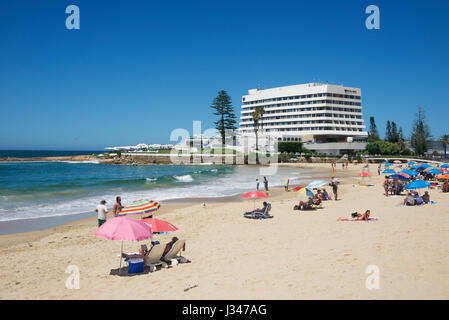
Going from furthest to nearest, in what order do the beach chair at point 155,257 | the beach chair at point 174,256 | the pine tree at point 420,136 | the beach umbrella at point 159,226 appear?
the pine tree at point 420,136 < the beach umbrella at point 159,226 < the beach chair at point 174,256 < the beach chair at point 155,257

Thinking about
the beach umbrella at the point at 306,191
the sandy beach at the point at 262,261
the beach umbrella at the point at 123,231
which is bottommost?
the sandy beach at the point at 262,261

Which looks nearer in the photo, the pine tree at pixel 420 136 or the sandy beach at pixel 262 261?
the sandy beach at pixel 262 261

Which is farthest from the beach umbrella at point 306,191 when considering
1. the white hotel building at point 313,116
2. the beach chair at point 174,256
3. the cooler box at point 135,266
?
the white hotel building at point 313,116

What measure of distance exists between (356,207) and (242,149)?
211 ft

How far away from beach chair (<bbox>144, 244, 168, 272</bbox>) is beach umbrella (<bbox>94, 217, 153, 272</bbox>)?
69 centimetres

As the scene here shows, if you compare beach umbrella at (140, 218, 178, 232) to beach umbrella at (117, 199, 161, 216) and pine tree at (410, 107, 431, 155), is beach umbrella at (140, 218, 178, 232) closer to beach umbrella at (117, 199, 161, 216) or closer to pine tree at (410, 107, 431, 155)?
beach umbrella at (117, 199, 161, 216)

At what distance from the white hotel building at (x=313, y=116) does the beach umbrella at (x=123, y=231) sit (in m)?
76.4

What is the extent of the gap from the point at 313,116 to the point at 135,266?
3484 inches

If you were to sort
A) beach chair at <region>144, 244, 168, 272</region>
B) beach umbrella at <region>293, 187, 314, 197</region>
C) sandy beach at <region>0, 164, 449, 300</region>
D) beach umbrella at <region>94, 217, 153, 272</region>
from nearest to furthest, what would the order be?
sandy beach at <region>0, 164, 449, 300</region> < beach umbrella at <region>94, 217, 153, 272</region> < beach chair at <region>144, 244, 168, 272</region> < beach umbrella at <region>293, 187, 314, 197</region>

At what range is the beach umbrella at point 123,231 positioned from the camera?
7.34 m

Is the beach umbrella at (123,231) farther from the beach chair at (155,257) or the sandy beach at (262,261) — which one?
the sandy beach at (262,261)

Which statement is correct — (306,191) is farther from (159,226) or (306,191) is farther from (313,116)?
(313,116)

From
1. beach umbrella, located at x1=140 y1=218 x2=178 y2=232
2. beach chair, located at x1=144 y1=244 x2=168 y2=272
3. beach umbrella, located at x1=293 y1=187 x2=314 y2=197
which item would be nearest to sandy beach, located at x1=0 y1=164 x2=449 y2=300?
beach chair, located at x1=144 y1=244 x2=168 y2=272

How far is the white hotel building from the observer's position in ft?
287
